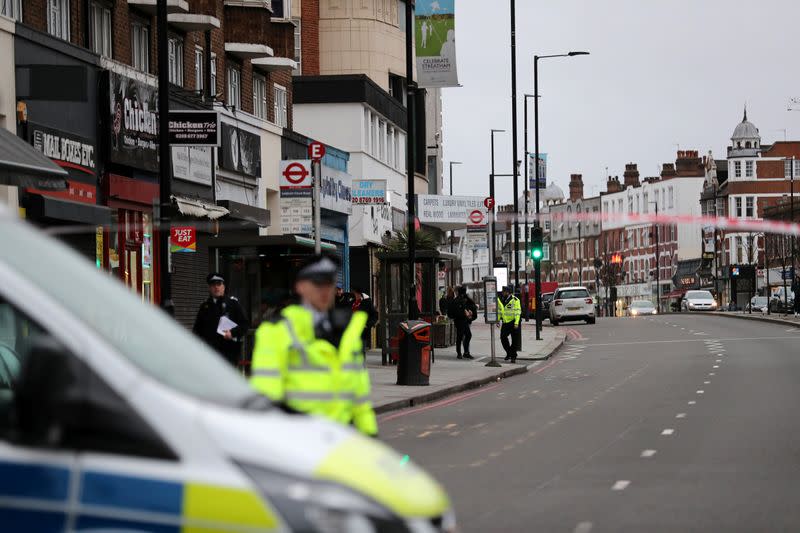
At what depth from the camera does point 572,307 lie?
6850cm

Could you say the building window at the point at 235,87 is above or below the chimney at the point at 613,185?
below

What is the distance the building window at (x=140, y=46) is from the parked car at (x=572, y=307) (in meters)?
41.0

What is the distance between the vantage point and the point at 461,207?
59.4m

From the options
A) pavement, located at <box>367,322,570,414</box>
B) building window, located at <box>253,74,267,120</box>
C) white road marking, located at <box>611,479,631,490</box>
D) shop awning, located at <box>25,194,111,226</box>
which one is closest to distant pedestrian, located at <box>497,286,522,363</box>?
pavement, located at <box>367,322,570,414</box>

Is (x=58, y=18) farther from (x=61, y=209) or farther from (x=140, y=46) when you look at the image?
(x=140, y=46)

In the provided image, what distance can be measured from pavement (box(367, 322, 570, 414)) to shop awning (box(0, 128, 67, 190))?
6.27 metres

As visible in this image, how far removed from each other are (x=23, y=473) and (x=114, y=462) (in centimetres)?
26

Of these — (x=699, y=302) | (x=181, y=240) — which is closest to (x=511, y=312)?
(x=181, y=240)

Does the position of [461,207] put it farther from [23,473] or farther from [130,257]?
[23,473]

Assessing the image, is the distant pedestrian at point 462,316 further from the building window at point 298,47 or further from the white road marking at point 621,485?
the white road marking at point 621,485

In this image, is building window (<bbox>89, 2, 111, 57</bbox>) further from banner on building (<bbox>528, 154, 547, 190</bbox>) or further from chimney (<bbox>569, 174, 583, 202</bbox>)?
chimney (<bbox>569, 174, 583, 202</bbox>)

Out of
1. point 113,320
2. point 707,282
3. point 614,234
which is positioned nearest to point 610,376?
point 113,320

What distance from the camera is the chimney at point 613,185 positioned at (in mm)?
184375

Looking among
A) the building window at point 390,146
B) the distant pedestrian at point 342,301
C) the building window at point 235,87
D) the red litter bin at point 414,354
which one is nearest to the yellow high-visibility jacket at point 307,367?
the distant pedestrian at point 342,301
